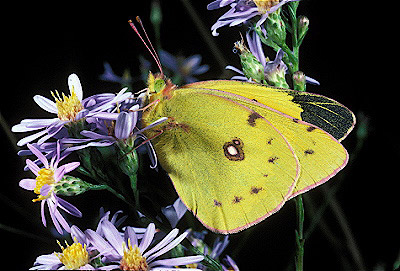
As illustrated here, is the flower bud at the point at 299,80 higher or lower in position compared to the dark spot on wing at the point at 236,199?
higher

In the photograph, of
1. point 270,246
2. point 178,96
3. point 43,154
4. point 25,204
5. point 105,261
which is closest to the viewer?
→ point 105,261

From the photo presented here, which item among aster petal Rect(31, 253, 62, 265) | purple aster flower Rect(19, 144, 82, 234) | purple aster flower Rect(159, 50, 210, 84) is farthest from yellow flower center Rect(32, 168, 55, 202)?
purple aster flower Rect(159, 50, 210, 84)

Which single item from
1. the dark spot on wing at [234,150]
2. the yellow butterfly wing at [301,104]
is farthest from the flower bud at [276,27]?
the dark spot on wing at [234,150]

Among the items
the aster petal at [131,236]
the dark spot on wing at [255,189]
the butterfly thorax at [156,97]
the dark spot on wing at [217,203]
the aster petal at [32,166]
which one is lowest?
the dark spot on wing at [255,189]

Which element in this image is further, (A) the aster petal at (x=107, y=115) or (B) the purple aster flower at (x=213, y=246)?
(B) the purple aster flower at (x=213, y=246)

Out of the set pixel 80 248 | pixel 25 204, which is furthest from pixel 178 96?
pixel 25 204

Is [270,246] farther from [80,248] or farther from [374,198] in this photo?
[80,248]

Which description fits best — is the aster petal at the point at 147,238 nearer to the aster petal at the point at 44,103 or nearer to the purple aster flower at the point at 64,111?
the purple aster flower at the point at 64,111

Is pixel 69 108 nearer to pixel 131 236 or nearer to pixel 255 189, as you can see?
pixel 131 236
